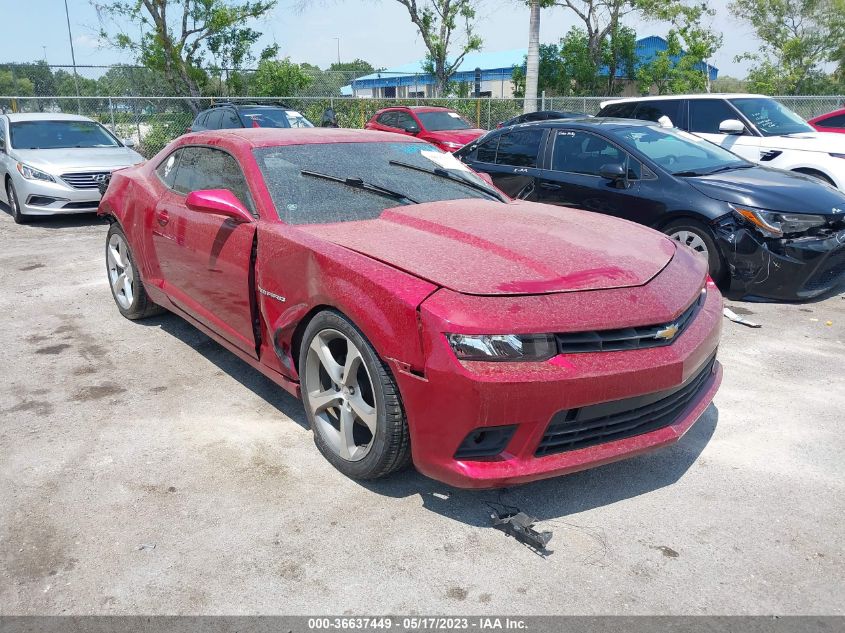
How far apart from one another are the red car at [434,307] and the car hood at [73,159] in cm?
613

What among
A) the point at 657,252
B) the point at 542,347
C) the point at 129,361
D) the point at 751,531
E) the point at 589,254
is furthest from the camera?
the point at 129,361

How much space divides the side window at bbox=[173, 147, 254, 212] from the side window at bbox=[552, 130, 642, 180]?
12.2 ft

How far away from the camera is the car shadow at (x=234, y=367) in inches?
160

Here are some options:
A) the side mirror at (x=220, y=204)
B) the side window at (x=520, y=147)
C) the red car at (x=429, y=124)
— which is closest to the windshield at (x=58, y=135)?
the red car at (x=429, y=124)

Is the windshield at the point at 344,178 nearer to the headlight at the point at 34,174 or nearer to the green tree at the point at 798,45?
the headlight at the point at 34,174

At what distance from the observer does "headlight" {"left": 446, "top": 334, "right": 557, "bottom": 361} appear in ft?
8.63

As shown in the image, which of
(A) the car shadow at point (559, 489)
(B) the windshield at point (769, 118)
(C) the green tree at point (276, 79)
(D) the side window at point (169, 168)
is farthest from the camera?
(C) the green tree at point (276, 79)

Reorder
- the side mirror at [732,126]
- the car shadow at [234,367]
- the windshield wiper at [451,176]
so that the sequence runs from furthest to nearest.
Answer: the side mirror at [732,126]
the windshield wiper at [451,176]
the car shadow at [234,367]

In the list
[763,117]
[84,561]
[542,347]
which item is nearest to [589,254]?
[542,347]

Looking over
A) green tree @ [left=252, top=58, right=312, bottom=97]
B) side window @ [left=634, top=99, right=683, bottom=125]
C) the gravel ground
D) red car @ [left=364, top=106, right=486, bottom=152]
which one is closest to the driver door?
the gravel ground

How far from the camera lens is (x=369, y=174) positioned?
4.06m

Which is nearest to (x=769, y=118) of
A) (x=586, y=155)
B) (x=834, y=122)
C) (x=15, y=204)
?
(x=834, y=122)

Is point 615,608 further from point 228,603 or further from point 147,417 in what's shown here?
point 147,417

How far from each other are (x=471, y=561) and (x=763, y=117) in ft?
27.2
